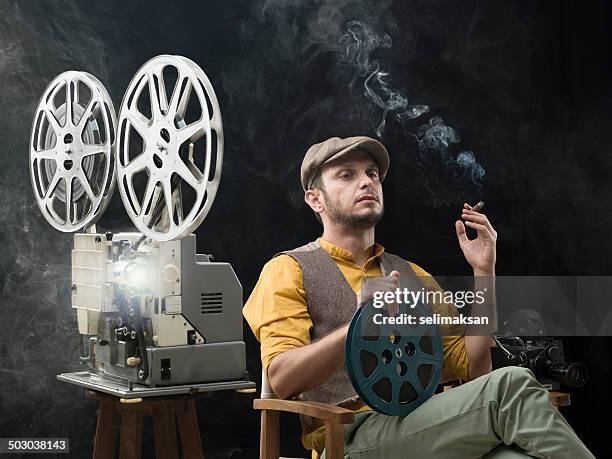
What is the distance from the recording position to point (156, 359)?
2.95 metres

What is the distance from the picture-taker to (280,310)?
2.90 metres

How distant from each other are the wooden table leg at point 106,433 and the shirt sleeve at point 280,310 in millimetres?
607

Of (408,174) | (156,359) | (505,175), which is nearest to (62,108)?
(156,359)

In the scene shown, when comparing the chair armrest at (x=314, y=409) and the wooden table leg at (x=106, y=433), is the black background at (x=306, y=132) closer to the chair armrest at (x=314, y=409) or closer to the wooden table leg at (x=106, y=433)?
the wooden table leg at (x=106, y=433)

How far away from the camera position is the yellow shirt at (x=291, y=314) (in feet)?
9.35

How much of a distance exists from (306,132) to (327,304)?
1.55 m

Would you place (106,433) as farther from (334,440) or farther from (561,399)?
(561,399)

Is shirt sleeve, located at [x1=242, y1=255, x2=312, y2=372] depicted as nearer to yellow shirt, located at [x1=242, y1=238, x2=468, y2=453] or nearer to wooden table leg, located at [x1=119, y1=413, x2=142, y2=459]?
yellow shirt, located at [x1=242, y1=238, x2=468, y2=453]

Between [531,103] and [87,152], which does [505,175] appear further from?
[87,152]

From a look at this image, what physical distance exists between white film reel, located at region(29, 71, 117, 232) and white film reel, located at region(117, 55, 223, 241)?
0.11 m

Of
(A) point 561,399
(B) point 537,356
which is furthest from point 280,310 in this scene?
(B) point 537,356

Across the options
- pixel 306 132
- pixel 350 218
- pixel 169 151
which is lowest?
pixel 350 218

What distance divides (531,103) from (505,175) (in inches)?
14.7

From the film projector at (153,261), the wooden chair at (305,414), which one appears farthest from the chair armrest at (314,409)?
the film projector at (153,261)
